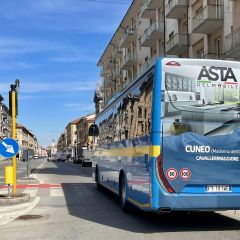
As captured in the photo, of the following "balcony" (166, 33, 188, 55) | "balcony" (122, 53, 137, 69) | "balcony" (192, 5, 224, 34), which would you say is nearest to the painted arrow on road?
"balcony" (192, 5, 224, 34)

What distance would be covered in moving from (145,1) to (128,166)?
33542 mm

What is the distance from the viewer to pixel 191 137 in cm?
898

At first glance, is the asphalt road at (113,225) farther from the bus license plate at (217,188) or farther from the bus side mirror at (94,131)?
the bus side mirror at (94,131)

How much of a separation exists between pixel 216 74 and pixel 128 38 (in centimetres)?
4344

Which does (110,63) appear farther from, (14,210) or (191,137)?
(191,137)

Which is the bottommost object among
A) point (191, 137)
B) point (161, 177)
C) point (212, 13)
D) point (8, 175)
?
point (8, 175)

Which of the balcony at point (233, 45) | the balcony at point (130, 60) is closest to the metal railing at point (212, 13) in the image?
the balcony at point (233, 45)

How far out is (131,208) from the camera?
11781 mm

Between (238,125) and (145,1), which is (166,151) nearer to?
(238,125)

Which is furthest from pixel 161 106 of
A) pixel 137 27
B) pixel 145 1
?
pixel 137 27

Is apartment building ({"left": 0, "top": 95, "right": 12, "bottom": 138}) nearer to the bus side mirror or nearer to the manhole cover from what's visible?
the bus side mirror

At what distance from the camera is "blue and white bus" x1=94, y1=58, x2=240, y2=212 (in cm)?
891

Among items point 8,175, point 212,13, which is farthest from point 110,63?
point 8,175

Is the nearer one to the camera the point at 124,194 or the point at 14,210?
the point at 124,194
